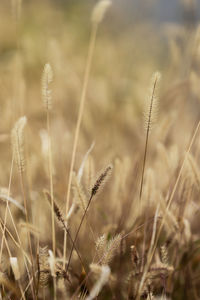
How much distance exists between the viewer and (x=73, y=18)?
3289 mm

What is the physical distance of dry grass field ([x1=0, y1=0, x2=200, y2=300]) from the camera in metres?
0.65

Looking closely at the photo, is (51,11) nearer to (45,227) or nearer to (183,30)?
(183,30)

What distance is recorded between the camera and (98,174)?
24.5 inches

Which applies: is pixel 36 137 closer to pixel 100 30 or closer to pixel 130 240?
pixel 130 240

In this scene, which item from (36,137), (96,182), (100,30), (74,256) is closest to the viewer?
(96,182)

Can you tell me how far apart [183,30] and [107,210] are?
73 cm

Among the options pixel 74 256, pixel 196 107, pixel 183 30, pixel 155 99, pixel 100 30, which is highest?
pixel 100 30

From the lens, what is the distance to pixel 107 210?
3.62 feet

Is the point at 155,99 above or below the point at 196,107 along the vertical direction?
below

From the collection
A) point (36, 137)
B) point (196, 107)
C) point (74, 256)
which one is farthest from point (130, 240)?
point (196, 107)

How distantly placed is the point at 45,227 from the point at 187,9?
0.93 m

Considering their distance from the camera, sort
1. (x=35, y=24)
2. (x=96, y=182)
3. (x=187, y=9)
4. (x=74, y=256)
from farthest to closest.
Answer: (x=35, y=24) → (x=187, y=9) → (x=74, y=256) → (x=96, y=182)

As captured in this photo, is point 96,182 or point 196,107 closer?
point 96,182

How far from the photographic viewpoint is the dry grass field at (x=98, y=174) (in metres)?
0.65
